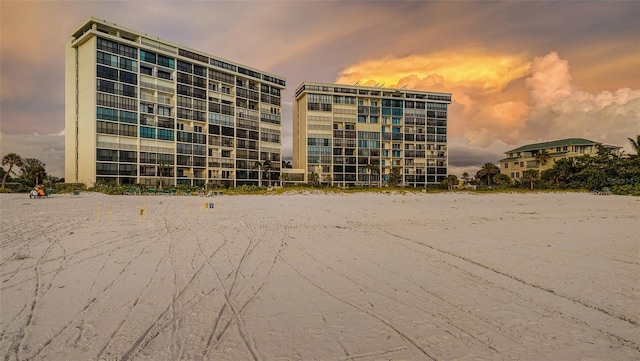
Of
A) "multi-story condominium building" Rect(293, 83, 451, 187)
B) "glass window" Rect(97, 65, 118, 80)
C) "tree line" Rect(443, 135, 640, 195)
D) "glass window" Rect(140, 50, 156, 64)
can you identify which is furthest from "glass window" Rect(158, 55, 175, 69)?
"tree line" Rect(443, 135, 640, 195)

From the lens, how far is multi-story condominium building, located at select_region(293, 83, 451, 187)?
97062 mm

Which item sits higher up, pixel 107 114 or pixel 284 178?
pixel 107 114

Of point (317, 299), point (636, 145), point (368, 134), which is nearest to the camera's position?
point (317, 299)

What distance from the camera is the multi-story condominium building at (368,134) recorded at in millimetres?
97062

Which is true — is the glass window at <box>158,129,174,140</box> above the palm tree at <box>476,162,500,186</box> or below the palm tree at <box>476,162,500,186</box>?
above

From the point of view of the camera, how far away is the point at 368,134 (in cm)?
10212

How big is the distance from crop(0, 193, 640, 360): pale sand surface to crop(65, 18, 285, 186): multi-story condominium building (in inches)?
2416

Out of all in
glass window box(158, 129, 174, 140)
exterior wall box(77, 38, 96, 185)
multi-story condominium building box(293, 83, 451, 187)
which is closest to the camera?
exterior wall box(77, 38, 96, 185)

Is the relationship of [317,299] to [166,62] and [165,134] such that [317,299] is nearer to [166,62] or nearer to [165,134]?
[165,134]

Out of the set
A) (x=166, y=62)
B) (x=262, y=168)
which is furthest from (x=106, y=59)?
(x=262, y=168)

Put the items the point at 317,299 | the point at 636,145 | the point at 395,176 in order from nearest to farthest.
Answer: the point at 317,299 → the point at 636,145 → the point at 395,176

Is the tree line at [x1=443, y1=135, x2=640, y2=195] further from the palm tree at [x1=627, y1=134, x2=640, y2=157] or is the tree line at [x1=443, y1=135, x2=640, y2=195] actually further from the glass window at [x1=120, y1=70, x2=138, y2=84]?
the glass window at [x1=120, y1=70, x2=138, y2=84]

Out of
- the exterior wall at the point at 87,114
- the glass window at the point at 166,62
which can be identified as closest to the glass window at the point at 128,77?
the exterior wall at the point at 87,114

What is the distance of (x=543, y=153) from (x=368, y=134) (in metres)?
50.9
